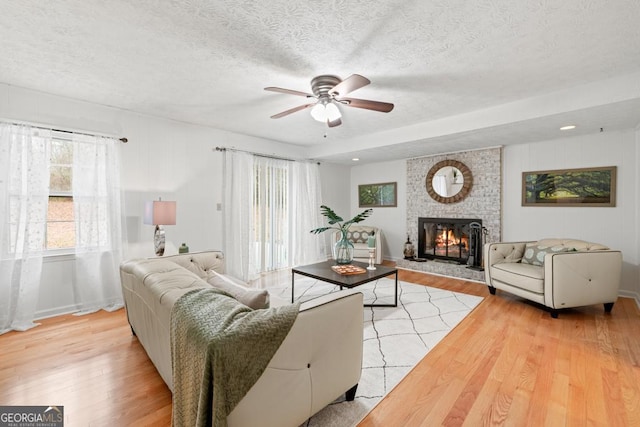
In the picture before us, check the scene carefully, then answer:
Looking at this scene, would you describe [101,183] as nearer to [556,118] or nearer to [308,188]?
[308,188]

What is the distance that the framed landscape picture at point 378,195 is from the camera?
6.19 m

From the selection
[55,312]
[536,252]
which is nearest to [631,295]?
[536,252]

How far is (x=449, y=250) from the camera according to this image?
5.35 metres

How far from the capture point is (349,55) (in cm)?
227

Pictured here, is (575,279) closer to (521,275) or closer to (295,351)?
(521,275)

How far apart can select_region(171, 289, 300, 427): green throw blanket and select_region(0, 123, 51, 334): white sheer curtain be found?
2.77m

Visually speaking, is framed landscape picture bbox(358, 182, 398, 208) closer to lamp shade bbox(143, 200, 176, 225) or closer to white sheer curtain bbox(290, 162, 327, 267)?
white sheer curtain bbox(290, 162, 327, 267)

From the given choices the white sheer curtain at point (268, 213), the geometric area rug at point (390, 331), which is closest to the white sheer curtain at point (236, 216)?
the white sheer curtain at point (268, 213)

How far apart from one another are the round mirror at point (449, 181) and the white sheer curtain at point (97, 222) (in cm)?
512

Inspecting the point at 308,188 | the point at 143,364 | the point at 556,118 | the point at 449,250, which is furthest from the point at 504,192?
the point at 143,364

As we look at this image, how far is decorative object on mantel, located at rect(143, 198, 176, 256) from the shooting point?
3.36 meters

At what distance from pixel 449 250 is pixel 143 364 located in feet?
16.4

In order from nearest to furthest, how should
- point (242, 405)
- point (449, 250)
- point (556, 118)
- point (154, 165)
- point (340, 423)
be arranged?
1. point (242, 405)
2. point (340, 423)
3. point (556, 118)
4. point (154, 165)
5. point (449, 250)

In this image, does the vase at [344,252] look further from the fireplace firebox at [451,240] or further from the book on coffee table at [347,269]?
the fireplace firebox at [451,240]
